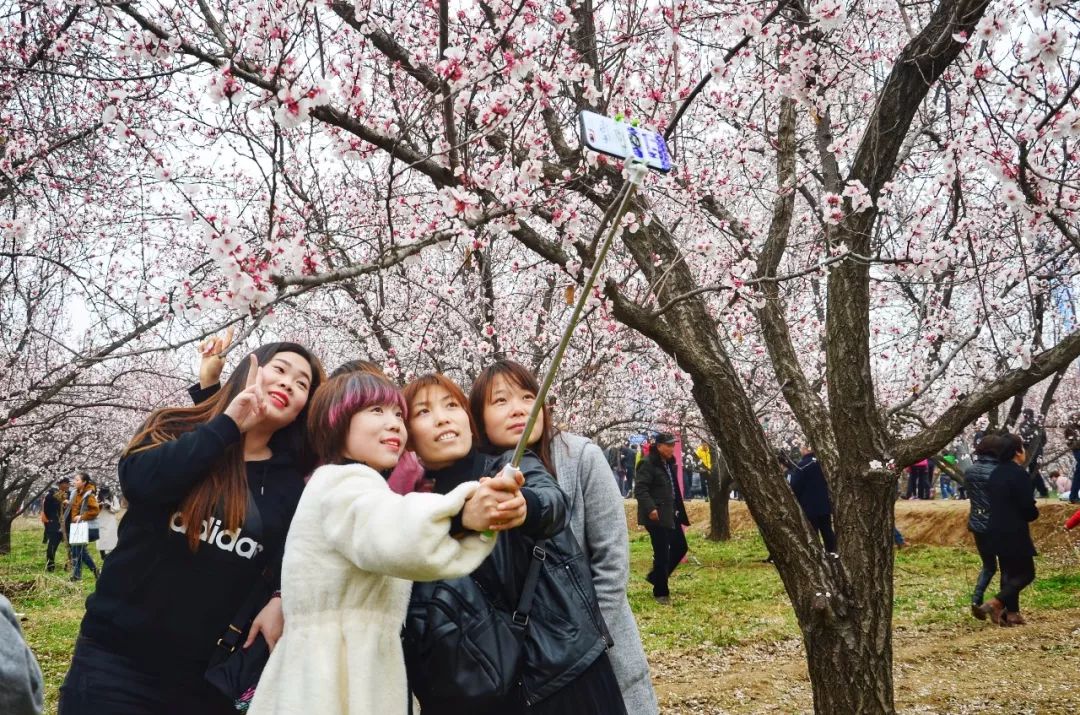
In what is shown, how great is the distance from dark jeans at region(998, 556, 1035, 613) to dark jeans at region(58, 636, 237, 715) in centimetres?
732

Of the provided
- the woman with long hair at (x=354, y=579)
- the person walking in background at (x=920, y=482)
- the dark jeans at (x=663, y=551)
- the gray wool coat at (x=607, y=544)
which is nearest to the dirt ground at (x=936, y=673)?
the dark jeans at (x=663, y=551)

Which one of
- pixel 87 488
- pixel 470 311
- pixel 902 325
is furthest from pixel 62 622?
pixel 902 325

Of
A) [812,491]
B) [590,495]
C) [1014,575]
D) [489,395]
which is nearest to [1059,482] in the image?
[812,491]

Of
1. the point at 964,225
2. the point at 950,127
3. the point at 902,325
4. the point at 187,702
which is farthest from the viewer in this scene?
the point at 902,325

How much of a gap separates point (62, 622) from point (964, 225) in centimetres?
1033

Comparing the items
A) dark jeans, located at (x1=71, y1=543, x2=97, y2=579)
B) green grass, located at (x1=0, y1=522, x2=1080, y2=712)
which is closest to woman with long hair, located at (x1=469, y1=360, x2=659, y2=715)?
green grass, located at (x1=0, y1=522, x2=1080, y2=712)

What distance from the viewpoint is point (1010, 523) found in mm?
7520

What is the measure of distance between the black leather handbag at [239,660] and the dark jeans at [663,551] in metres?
7.24

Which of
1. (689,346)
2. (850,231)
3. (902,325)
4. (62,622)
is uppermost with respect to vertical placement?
(902,325)

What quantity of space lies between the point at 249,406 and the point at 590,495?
3.50 ft

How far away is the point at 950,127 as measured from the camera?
5512mm

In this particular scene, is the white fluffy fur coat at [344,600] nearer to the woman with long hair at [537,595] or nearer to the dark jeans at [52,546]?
the woman with long hair at [537,595]

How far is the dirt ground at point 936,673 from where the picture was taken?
566 cm

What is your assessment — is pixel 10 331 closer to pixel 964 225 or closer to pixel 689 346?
Answer: pixel 689 346
